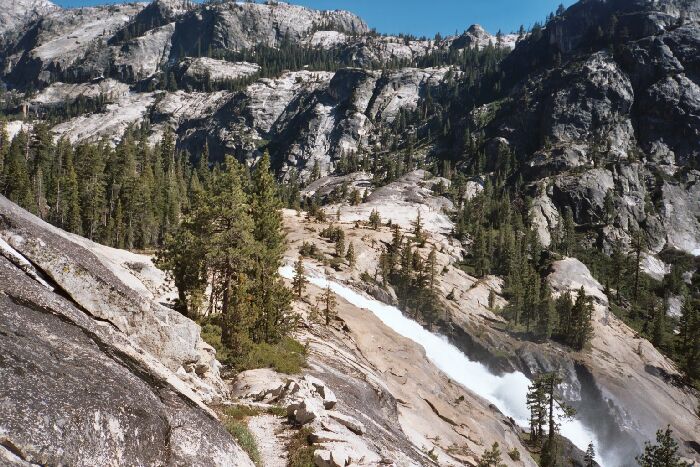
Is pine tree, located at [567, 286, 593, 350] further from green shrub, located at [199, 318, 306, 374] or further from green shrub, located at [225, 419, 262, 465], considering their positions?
green shrub, located at [225, 419, 262, 465]

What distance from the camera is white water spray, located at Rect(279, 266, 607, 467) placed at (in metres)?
54.8

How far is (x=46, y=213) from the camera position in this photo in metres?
75.6

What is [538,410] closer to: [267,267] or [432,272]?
[432,272]

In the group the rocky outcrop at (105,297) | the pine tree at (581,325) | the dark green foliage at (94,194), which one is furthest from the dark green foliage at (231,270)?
the pine tree at (581,325)

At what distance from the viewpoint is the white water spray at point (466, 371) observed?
180 ft

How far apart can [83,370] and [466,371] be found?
57139 mm

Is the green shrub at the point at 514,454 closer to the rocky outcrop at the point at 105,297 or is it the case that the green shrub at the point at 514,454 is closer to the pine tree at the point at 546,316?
the rocky outcrop at the point at 105,297

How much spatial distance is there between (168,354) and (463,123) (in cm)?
18890

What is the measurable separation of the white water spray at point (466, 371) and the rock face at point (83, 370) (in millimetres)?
42881

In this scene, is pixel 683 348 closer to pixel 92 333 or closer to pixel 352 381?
pixel 352 381

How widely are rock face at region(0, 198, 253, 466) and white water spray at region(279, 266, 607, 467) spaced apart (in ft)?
141

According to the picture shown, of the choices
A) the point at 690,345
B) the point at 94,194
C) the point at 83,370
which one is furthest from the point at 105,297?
the point at 690,345

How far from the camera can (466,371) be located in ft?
191

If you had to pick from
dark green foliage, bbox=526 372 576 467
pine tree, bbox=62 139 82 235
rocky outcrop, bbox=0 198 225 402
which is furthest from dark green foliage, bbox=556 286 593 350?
pine tree, bbox=62 139 82 235
